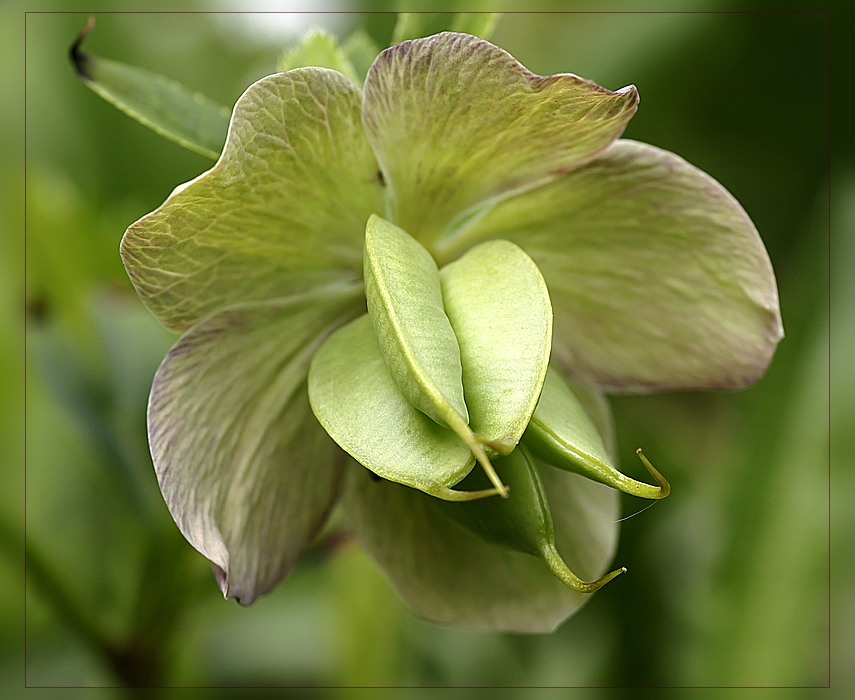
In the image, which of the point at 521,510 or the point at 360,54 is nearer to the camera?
the point at 521,510

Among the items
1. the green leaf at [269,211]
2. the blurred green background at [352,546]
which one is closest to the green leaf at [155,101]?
the green leaf at [269,211]

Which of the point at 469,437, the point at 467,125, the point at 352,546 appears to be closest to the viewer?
the point at 469,437

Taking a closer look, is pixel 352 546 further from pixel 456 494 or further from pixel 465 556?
pixel 456 494

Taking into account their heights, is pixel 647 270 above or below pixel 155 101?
below

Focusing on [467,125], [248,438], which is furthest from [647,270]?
[248,438]

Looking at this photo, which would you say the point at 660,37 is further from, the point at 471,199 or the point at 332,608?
the point at 332,608

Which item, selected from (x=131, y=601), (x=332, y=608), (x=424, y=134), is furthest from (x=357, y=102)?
(x=332, y=608)

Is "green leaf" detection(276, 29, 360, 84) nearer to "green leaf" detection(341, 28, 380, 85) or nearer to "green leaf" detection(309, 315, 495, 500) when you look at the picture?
"green leaf" detection(341, 28, 380, 85)
